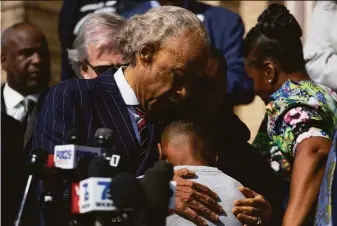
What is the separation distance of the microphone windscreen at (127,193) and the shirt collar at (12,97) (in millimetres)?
3687

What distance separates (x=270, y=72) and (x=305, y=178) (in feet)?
2.87

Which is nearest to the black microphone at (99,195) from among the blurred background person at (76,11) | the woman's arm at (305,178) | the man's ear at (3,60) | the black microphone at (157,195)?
the black microphone at (157,195)

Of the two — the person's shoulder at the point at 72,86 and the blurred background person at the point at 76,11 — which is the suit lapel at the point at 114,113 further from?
the blurred background person at the point at 76,11

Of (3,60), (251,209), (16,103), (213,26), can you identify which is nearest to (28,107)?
(16,103)

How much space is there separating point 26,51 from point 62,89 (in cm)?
241

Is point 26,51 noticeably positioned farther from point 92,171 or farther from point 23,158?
point 92,171

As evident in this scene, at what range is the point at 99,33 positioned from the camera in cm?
595

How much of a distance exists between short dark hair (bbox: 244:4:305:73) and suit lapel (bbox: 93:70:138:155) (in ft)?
4.69

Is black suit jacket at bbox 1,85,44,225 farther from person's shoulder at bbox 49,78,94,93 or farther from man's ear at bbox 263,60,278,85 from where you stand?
person's shoulder at bbox 49,78,94,93

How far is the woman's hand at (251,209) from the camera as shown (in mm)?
4328

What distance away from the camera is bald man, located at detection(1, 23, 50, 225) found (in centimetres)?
623

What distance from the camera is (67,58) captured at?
Answer: 22.2 feet

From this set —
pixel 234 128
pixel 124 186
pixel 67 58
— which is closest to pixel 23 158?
pixel 67 58

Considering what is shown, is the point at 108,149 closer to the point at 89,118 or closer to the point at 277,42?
the point at 89,118
